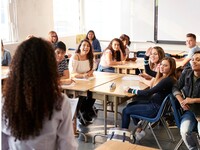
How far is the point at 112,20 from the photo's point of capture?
852 cm

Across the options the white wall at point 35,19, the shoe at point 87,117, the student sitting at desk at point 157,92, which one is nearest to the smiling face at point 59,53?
the shoe at point 87,117

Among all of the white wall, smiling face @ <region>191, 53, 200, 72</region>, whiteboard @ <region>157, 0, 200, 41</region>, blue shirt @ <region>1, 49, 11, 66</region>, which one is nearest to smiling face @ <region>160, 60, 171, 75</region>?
smiling face @ <region>191, 53, 200, 72</region>

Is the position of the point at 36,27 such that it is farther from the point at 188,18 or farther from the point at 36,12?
the point at 188,18

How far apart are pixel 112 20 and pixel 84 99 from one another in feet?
15.0

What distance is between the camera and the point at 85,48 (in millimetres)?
4523

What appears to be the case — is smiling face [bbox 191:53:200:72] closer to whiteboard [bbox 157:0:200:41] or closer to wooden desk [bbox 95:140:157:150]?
wooden desk [bbox 95:140:157:150]

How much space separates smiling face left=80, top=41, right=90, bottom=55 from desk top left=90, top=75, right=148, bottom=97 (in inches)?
27.0

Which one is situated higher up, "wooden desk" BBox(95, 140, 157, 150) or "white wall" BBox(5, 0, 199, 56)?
"white wall" BBox(5, 0, 199, 56)

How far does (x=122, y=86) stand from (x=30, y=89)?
2562mm

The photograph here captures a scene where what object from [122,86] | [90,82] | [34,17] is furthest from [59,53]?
[34,17]

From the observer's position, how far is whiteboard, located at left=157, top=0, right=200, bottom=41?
289 inches

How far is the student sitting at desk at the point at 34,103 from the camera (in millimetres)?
1320

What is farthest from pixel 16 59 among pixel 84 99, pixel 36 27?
pixel 36 27

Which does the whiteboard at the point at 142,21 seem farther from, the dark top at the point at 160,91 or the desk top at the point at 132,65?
the dark top at the point at 160,91
